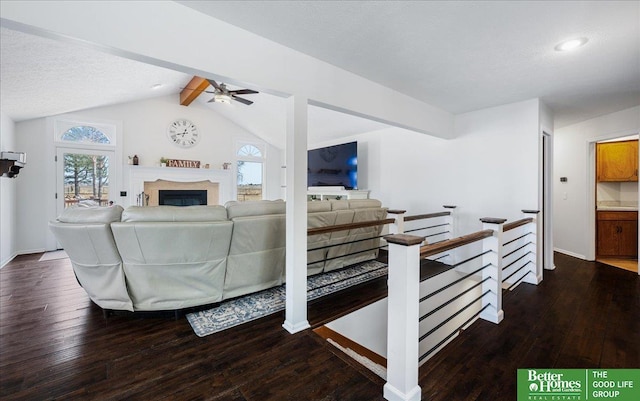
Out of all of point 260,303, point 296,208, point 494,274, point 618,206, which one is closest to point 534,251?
point 494,274

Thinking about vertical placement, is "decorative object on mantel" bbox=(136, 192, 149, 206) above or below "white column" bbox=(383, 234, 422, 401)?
above

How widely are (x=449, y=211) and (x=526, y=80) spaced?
77.9 inches

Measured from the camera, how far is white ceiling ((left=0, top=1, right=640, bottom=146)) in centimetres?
181

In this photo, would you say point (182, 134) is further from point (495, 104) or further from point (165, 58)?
point (495, 104)

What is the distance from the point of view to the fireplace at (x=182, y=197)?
6.60 m

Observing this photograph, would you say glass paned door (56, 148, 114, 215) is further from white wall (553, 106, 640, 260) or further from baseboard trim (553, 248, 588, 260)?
baseboard trim (553, 248, 588, 260)

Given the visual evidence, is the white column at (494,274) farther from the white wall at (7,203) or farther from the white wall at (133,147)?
the white wall at (133,147)

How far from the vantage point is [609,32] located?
6.68 ft

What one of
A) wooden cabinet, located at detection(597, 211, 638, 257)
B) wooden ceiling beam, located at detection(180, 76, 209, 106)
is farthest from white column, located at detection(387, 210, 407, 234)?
wooden ceiling beam, located at detection(180, 76, 209, 106)

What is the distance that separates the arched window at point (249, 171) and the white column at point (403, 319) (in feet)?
21.7

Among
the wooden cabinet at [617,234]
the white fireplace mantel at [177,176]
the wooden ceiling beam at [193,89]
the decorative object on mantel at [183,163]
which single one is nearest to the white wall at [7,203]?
the white fireplace mantel at [177,176]

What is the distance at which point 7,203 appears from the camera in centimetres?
436

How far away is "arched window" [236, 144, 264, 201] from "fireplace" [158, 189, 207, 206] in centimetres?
100

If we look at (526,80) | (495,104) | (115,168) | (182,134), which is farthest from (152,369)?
(182,134)
